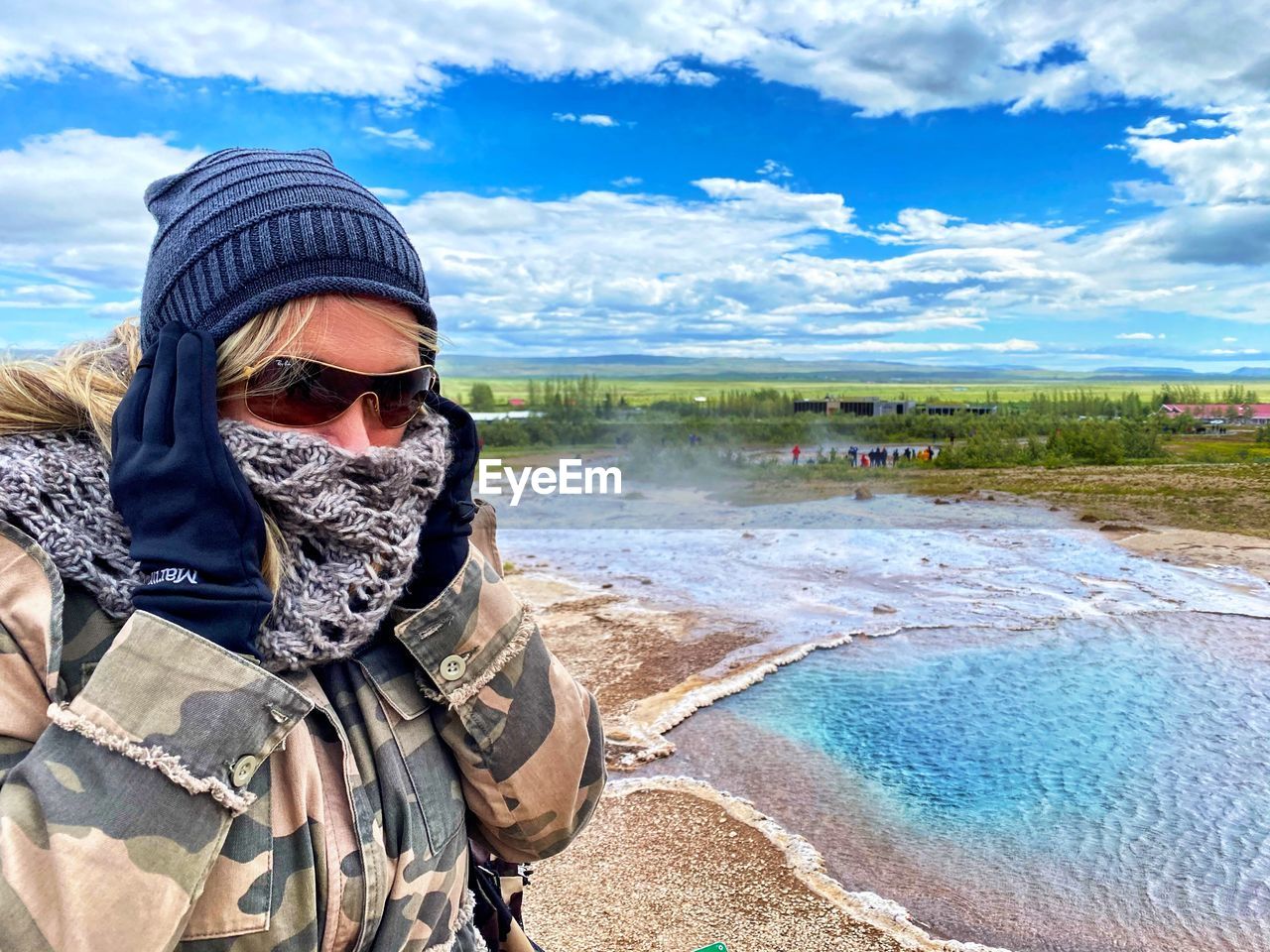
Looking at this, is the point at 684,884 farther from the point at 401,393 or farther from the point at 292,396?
the point at 292,396

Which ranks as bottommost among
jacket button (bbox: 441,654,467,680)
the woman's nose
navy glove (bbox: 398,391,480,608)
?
jacket button (bbox: 441,654,467,680)

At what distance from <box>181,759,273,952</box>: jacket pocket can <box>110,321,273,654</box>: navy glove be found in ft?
0.70

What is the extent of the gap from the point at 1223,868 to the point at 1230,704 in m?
2.50

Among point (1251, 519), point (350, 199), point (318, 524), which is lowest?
point (1251, 519)

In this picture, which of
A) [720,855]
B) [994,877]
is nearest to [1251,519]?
[994,877]

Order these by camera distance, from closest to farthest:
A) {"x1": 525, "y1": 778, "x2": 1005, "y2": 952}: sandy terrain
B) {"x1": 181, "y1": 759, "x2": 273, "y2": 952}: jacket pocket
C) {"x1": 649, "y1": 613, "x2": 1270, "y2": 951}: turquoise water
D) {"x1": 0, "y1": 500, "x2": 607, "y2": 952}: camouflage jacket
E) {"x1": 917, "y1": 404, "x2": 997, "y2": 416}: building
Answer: {"x1": 0, "y1": 500, "x2": 607, "y2": 952}: camouflage jacket → {"x1": 181, "y1": 759, "x2": 273, "y2": 952}: jacket pocket → {"x1": 525, "y1": 778, "x2": 1005, "y2": 952}: sandy terrain → {"x1": 649, "y1": 613, "x2": 1270, "y2": 951}: turquoise water → {"x1": 917, "y1": 404, "x2": 997, "y2": 416}: building

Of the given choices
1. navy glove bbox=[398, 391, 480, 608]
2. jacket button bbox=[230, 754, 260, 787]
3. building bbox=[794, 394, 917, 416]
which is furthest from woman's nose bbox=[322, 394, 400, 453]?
building bbox=[794, 394, 917, 416]

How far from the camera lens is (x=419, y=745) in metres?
1.22

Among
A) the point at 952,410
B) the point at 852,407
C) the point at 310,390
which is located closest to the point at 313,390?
the point at 310,390

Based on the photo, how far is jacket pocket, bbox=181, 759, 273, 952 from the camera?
3.21ft

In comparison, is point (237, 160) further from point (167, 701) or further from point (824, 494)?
point (824, 494)

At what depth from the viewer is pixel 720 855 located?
13.7ft

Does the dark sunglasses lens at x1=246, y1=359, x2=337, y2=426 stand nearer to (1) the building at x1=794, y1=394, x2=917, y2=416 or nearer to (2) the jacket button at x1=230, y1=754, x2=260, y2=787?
(2) the jacket button at x1=230, y1=754, x2=260, y2=787

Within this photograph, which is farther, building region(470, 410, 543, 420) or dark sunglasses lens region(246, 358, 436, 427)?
building region(470, 410, 543, 420)
